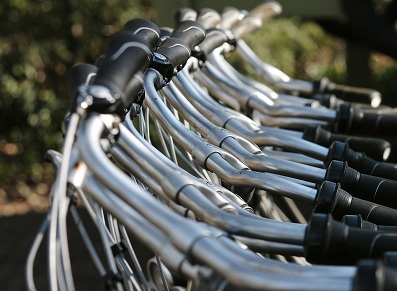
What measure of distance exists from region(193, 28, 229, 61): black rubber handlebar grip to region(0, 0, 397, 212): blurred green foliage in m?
4.39

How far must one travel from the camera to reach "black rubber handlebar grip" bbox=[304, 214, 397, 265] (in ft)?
4.49

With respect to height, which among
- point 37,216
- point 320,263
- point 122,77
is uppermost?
point 122,77

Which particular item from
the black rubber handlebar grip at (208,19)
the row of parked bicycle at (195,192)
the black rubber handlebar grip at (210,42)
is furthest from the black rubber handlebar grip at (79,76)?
the black rubber handlebar grip at (208,19)

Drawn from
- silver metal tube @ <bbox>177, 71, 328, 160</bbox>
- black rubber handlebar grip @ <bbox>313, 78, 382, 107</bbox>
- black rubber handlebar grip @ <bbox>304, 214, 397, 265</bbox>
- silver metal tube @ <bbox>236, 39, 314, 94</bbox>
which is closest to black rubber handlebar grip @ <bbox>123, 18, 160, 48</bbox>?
silver metal tube @ <bbox>177, 71, 328, 160</bbox>

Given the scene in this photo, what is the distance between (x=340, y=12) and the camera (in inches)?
200

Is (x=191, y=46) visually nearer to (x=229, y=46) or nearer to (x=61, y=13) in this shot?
(x=229, y=46)

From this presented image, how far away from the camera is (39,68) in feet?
24.3

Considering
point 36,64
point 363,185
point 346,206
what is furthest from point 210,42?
point 36,64

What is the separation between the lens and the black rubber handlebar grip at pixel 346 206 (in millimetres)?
1673

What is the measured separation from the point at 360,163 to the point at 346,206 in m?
0.40

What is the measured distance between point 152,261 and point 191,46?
1.86ft

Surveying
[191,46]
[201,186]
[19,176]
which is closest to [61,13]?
[19,176]

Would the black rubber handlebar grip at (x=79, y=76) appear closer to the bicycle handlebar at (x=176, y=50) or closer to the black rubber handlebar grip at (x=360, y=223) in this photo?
the bicycle handlebar at (x=176, y=50)

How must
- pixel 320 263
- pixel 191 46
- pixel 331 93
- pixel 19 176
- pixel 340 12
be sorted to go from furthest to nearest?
1. pixel 19 176
2. pixel 340 12
3. pixel 331 93
4. pixel 191 46
5. pixel 320 263
